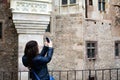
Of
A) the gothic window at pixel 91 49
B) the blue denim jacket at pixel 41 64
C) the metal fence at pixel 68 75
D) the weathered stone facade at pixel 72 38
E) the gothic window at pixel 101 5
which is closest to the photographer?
the blue denim jacket at pixel 41 64

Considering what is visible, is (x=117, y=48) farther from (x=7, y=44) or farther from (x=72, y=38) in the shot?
(x=7, y=44)

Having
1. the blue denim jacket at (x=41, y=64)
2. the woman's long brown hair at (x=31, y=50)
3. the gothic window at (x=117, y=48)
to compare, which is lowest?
the gothic window at (x=117, y=48)

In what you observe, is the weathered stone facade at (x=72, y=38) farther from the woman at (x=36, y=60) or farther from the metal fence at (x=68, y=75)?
the woman at (x=36, y=60)

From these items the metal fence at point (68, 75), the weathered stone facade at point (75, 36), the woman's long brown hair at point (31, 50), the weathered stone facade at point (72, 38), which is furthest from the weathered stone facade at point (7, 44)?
the woman's long brown hair at point (31, 50)

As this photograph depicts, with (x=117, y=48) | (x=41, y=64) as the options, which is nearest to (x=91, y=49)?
(x=117, y=48)

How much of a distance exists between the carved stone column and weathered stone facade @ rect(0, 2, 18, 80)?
548mm

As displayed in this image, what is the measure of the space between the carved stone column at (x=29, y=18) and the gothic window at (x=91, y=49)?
3.59 meters

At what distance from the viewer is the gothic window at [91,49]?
16.4m

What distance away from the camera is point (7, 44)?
13.8 m

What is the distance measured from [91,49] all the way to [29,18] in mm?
4737

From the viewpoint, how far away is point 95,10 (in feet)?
55.3

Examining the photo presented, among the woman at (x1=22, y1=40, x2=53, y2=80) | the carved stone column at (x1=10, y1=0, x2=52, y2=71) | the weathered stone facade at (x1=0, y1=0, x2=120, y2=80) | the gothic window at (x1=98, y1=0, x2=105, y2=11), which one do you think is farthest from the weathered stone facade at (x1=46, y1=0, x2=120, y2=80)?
the woman at (x1=22, y1=40, x2=53, y2=80)

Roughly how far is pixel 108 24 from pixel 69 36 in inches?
125

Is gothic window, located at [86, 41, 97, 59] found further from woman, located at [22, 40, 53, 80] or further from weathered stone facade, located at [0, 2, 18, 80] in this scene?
woman, located at [22, 40, 53, 80]
